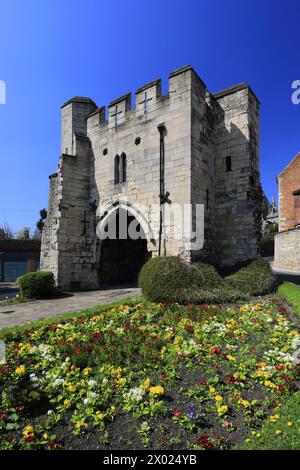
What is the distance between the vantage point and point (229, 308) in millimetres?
6582

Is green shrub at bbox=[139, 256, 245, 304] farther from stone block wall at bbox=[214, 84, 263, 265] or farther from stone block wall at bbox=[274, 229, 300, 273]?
→ stone block wall at bbox=[274, 229, 300, 273]

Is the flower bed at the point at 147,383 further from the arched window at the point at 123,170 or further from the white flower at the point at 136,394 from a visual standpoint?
the arched window at the point at 123,170

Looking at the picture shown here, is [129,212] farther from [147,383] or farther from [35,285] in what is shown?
[147,383]

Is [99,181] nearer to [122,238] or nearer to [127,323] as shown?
[122,238]

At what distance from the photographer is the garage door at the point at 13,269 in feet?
75.9

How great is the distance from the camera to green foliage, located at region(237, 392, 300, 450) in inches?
97.3

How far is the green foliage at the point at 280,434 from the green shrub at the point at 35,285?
31.9 ft

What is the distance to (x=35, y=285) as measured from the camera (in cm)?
1068

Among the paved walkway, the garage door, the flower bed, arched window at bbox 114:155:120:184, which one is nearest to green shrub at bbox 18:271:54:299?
the paved walkway

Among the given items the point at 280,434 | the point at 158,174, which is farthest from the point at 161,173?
the point at 280,434

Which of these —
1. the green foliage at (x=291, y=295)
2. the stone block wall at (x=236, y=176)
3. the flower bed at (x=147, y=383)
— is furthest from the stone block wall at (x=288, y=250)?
the flower bed at (x=147, y=383)

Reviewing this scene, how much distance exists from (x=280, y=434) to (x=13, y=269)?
2445 centimetres

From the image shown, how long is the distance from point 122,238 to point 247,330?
381 inches

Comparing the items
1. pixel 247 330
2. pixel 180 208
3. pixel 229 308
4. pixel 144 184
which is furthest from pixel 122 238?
pixel 247 330
